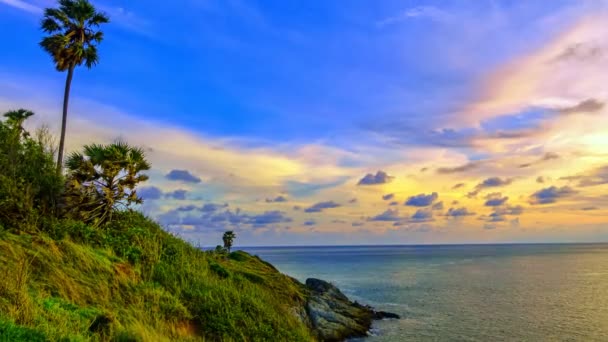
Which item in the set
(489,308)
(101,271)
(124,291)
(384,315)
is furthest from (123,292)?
(489,308)

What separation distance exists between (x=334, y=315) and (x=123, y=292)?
2261 cm

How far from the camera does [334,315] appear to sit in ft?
108

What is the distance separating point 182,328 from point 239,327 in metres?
1.90

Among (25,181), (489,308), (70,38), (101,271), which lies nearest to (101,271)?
(101,271)

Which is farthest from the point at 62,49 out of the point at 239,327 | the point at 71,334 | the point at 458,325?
the point at 458,325

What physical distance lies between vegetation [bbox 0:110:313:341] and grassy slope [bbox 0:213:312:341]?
0.11ft

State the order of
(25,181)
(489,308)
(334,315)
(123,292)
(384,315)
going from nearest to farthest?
(123,292)
(25,181)
(334,315)
(384,315)
(489,308)

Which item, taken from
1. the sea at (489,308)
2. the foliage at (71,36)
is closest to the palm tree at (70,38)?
the foliage at (71,36)

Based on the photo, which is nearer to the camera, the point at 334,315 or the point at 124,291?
the point at 124,291

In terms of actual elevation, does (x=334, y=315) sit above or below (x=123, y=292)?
below

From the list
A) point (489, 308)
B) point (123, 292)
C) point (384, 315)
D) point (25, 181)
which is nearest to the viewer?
point (123, 292)

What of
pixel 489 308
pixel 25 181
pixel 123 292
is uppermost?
pixel 25 181

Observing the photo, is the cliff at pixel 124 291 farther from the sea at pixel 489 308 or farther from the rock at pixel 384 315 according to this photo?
the rock at pixel 384 315

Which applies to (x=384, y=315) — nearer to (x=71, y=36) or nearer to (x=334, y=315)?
(x=334, y=315)
